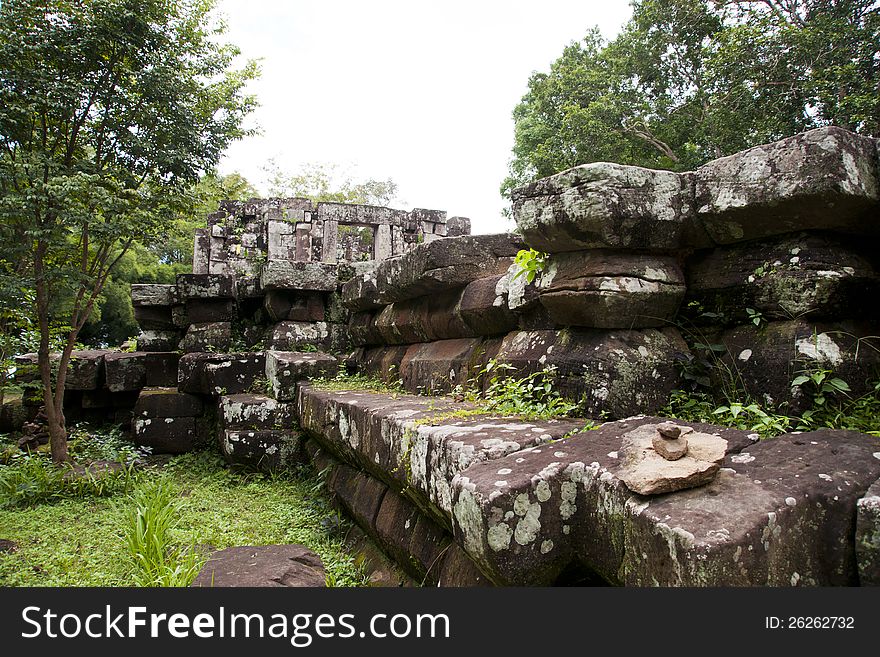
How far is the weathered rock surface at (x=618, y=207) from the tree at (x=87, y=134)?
4164mm

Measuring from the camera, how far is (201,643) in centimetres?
147

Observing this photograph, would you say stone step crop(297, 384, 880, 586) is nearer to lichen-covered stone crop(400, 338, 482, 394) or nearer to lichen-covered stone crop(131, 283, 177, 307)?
lichen-covered stone crop(400, 338, 482, 394)

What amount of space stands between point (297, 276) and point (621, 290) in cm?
416

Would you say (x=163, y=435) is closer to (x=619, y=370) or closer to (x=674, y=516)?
(x=619, y=370)

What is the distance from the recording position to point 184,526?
11.1 feet

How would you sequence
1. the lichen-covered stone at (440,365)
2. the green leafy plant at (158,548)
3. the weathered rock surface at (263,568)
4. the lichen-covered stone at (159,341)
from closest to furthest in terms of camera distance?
the weathered rock surface at (263,568), the green leafy plant at (158,548), the lichen-covered stone at (440,365), the lichen-covered stone at (159,341)

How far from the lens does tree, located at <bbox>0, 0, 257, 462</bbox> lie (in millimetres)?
4543

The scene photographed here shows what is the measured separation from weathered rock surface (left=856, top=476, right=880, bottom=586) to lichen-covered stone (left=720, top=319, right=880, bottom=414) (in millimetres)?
661

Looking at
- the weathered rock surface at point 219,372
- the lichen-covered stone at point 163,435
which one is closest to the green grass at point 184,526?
the lichen-covered stone at point 163,435

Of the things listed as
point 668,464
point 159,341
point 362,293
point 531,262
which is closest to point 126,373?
point 159,341

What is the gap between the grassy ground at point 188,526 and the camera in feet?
9.06

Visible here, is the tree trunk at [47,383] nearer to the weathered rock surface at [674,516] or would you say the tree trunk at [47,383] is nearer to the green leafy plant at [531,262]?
the green leafy plant at [531,262]

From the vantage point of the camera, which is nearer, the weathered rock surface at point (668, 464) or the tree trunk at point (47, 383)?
the weathered rock surface at point (668, 464)

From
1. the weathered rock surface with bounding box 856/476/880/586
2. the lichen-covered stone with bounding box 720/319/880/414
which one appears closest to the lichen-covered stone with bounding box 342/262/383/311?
the lichen-covered stone with bounding box 720/319/880/414
